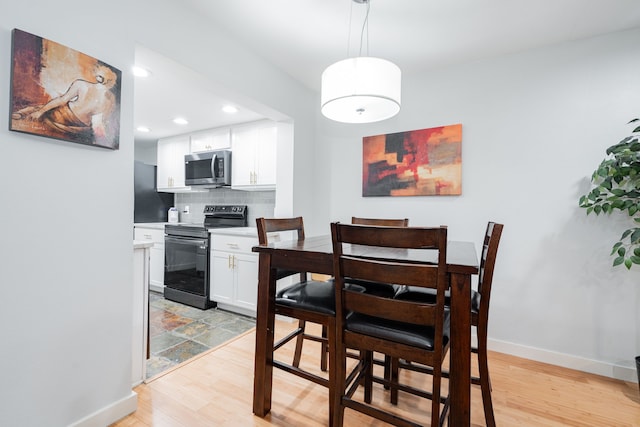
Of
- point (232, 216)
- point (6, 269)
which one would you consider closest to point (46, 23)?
point (6, 269)

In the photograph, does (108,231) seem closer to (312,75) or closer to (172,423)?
(172,423)

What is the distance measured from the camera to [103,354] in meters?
1.51

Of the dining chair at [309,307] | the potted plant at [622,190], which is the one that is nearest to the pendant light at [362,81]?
the dining chair at [309,307]

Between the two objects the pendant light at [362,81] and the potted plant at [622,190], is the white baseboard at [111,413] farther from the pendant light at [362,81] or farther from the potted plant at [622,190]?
the potted plant at [622,190]

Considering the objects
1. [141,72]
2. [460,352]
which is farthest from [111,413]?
[141,72]

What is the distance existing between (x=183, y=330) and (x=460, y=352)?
8.12 feet

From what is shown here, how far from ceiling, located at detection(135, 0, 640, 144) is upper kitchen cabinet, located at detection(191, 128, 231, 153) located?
1.11 m

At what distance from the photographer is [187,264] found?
343 centimetres

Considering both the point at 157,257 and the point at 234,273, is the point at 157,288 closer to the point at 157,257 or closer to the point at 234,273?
the point at 157,257

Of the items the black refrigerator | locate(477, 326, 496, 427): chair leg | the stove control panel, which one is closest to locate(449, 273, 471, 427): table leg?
locate(477, 326, 496, 427): chair leg

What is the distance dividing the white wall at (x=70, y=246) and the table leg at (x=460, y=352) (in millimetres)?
1655

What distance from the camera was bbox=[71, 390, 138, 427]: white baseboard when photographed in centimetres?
144

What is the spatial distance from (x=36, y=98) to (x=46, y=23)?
35 cm

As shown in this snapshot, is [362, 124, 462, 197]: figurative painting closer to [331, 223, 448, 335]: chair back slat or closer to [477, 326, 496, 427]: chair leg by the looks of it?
[477, 326, 496, 427]: chair leg
